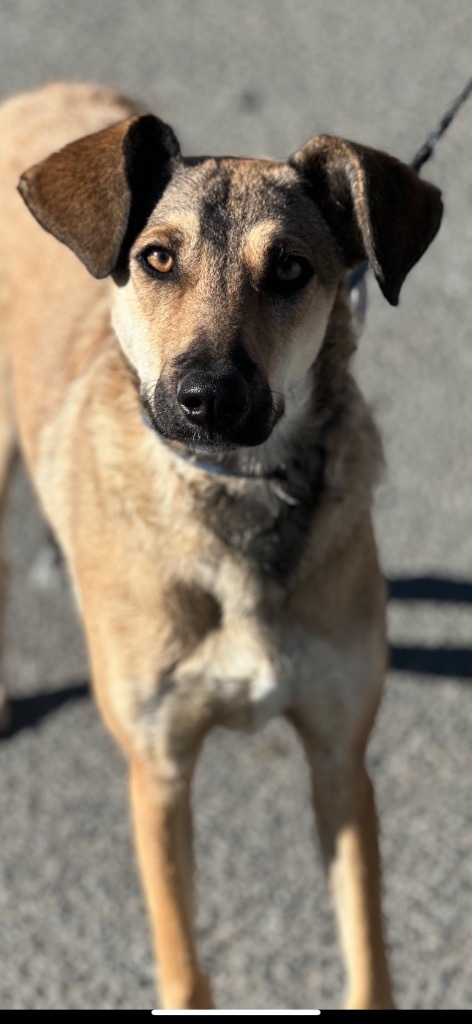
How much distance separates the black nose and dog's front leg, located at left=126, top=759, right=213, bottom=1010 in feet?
3.38

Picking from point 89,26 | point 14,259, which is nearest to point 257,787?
point 14,259

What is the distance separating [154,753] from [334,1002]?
38.1 inches

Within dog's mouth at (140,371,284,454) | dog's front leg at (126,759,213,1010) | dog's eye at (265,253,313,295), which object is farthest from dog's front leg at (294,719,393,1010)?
dog's eye at (265,253,313,295)

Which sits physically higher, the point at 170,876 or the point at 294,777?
the point at 170,876

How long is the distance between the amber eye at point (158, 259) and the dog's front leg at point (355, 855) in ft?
3.87

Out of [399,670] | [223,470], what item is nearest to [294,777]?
[399,670]

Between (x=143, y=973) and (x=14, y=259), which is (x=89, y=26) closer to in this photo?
(x=14, y=259)

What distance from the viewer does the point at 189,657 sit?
10.2 feet

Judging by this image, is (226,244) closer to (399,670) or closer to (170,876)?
(170,876)

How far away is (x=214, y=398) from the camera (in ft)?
8.32

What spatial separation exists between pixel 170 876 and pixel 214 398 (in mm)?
1335

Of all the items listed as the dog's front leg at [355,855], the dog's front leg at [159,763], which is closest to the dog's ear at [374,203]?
the dog's front leg at [159,763]

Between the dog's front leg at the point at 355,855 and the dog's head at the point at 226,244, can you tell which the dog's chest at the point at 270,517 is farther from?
the dog's front leg at the point at 355,855

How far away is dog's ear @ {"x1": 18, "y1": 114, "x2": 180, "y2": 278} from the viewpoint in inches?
110
